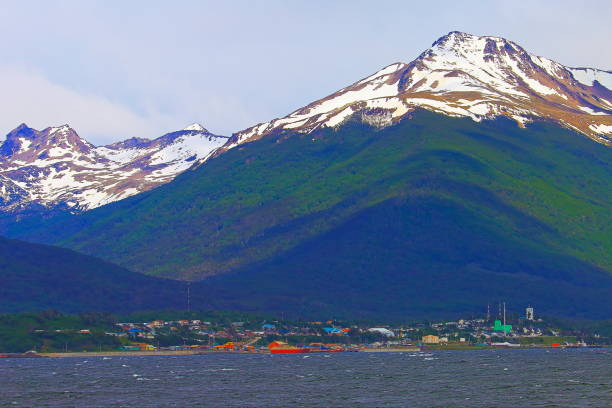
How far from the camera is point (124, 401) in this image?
630 ft

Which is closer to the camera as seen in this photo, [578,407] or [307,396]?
[578,407]

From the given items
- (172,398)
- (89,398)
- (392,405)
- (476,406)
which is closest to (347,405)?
(392,405)

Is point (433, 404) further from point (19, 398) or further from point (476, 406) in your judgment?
point (19, 398)

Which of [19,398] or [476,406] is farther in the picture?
[19,398]

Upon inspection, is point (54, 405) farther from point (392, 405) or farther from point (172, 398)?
point (392, 405)

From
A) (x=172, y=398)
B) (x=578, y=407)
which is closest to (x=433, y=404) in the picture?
(x=578, y=407)

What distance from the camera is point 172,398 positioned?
19662cm

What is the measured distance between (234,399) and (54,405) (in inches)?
1034

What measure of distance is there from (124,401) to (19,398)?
17812mm

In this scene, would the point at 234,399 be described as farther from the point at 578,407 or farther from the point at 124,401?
the point at 578,407

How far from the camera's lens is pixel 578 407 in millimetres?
175250

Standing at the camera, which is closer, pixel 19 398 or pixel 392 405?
pixel 392 405

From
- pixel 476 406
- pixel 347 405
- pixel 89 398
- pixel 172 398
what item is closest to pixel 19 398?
pixel 89 398

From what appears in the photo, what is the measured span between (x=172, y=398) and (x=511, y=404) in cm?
5066
